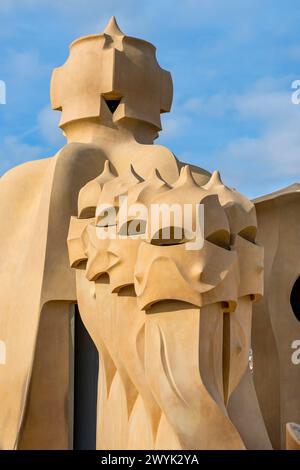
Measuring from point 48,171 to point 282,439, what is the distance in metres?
4.73

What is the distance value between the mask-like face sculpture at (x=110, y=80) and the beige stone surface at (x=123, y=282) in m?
0.02

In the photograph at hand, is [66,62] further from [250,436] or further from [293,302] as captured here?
[250,436]

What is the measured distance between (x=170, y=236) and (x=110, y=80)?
13.9 ft

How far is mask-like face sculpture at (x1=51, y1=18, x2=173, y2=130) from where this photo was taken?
13.3m

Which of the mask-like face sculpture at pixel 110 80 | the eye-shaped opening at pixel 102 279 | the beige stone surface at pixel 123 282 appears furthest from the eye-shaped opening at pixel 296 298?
the eye-shaped opening at pixel 102 279

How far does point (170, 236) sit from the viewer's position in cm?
960

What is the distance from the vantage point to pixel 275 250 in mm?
13734

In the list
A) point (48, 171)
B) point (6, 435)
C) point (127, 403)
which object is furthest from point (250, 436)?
point (48, 171)

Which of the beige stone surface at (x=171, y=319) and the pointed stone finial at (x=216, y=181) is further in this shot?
the pointed stone finial at (x=216, y=181)

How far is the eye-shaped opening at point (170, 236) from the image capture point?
9.55 metres

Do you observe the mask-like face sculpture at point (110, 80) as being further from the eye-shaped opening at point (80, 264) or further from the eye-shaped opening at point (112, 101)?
the eye-shaped opening at point (80, 264)

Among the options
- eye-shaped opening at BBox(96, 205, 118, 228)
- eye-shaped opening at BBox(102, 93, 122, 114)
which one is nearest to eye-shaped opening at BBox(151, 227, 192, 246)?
eye-shaped opening at BBox(96, 205, 118, 228)

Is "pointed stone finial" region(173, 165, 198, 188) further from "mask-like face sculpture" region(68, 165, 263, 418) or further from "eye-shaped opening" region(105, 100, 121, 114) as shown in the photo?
"eye-shaped opening" region(105, 100, 121, 114)
